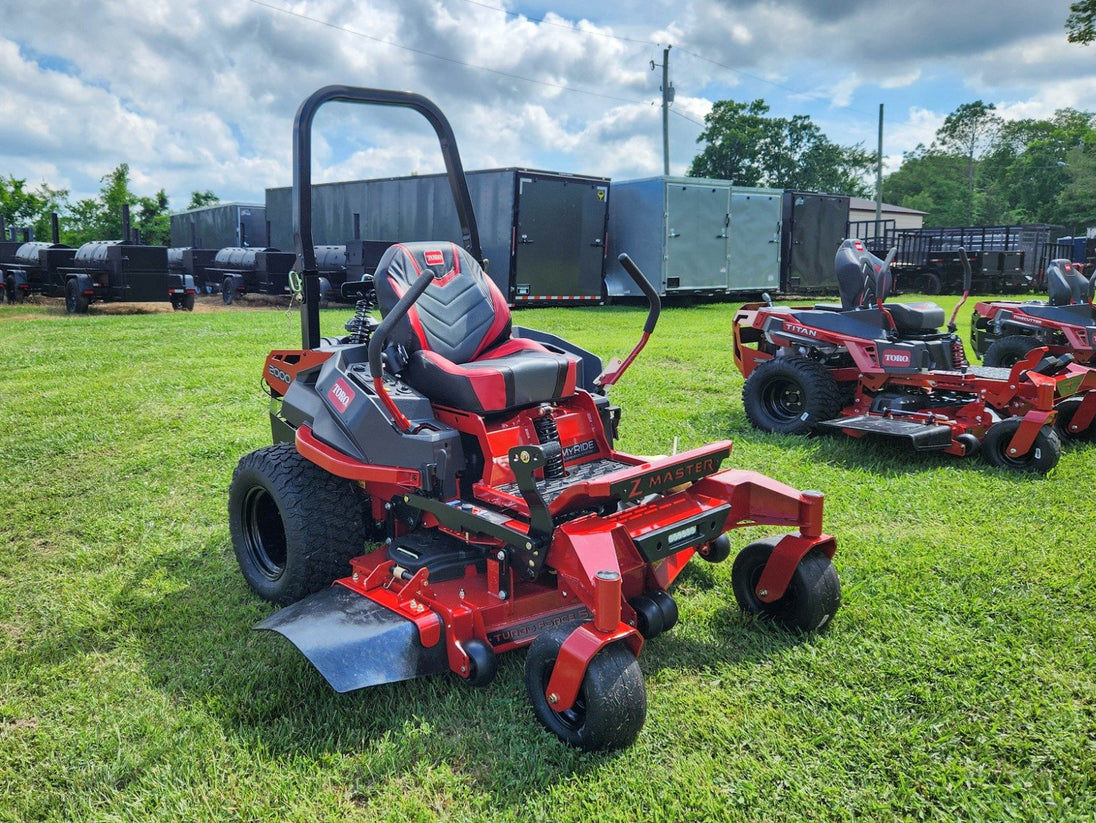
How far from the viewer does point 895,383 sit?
688cm

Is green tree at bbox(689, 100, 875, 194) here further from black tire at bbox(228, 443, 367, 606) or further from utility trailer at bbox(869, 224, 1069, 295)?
black tire at bbox(228, 443, 367, 606)

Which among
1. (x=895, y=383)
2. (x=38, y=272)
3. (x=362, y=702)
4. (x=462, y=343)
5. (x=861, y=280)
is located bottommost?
(x=362, y=702)

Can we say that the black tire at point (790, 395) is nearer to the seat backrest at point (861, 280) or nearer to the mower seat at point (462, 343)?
the seat backrest at point (861, 280)

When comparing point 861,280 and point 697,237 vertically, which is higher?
point 697,237

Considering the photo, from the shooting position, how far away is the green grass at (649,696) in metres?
2.57

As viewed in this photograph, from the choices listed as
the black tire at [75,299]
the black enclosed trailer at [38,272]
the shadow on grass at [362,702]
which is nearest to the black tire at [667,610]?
the shadow on grass at [362,702]

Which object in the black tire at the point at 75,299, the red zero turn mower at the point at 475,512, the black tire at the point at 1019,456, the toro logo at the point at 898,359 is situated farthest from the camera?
the black tire at the point at 75,299

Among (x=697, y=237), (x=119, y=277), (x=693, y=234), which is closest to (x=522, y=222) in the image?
(x=693, y=234)

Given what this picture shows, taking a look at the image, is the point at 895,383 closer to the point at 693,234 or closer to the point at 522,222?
the point at 522,222

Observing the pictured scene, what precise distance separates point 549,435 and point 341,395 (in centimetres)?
91

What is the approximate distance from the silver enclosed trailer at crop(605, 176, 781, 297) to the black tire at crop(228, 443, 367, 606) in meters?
14.2

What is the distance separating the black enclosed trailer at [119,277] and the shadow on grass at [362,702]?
14549mm

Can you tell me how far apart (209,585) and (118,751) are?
55.7 inches

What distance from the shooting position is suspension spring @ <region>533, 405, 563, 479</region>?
3.64 meters
